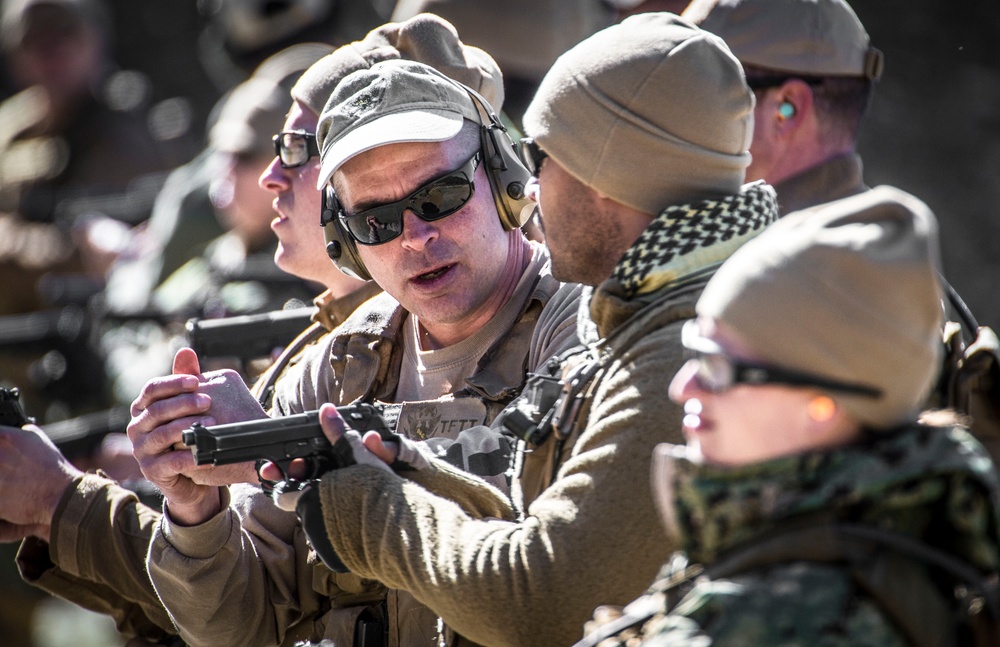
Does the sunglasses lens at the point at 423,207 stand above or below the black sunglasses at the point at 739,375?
below

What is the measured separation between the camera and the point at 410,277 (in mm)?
3070

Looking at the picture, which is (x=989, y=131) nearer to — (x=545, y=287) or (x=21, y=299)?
(x=545, y=287)

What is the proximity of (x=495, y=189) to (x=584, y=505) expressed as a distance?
3.78ft

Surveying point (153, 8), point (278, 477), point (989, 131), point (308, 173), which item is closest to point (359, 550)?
point (278, 477)

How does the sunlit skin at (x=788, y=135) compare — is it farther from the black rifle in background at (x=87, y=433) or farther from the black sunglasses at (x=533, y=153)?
the black rifle in background at (x=87, y=433)

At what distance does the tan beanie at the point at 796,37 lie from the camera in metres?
3.76

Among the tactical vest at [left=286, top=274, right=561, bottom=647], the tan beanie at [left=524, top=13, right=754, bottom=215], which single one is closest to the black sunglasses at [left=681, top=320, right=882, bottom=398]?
the tan beanie at [left=524, top=13, right=754, bottom=215]

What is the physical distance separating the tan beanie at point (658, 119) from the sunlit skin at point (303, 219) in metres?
1.52

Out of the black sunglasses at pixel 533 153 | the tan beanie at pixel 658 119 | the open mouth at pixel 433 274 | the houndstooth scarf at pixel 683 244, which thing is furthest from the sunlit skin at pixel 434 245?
the houndstooth scarf at pixel 683 244

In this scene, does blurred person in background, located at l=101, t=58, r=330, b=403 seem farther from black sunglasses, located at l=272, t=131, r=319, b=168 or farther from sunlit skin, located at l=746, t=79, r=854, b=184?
sunlit skin, located at l=746, t=79, r=854, b=184

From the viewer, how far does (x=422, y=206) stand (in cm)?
303

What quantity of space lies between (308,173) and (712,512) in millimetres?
2320

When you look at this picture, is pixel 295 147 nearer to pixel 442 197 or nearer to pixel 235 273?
pixel 442 197

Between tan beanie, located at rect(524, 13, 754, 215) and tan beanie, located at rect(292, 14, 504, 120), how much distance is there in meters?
1.22
